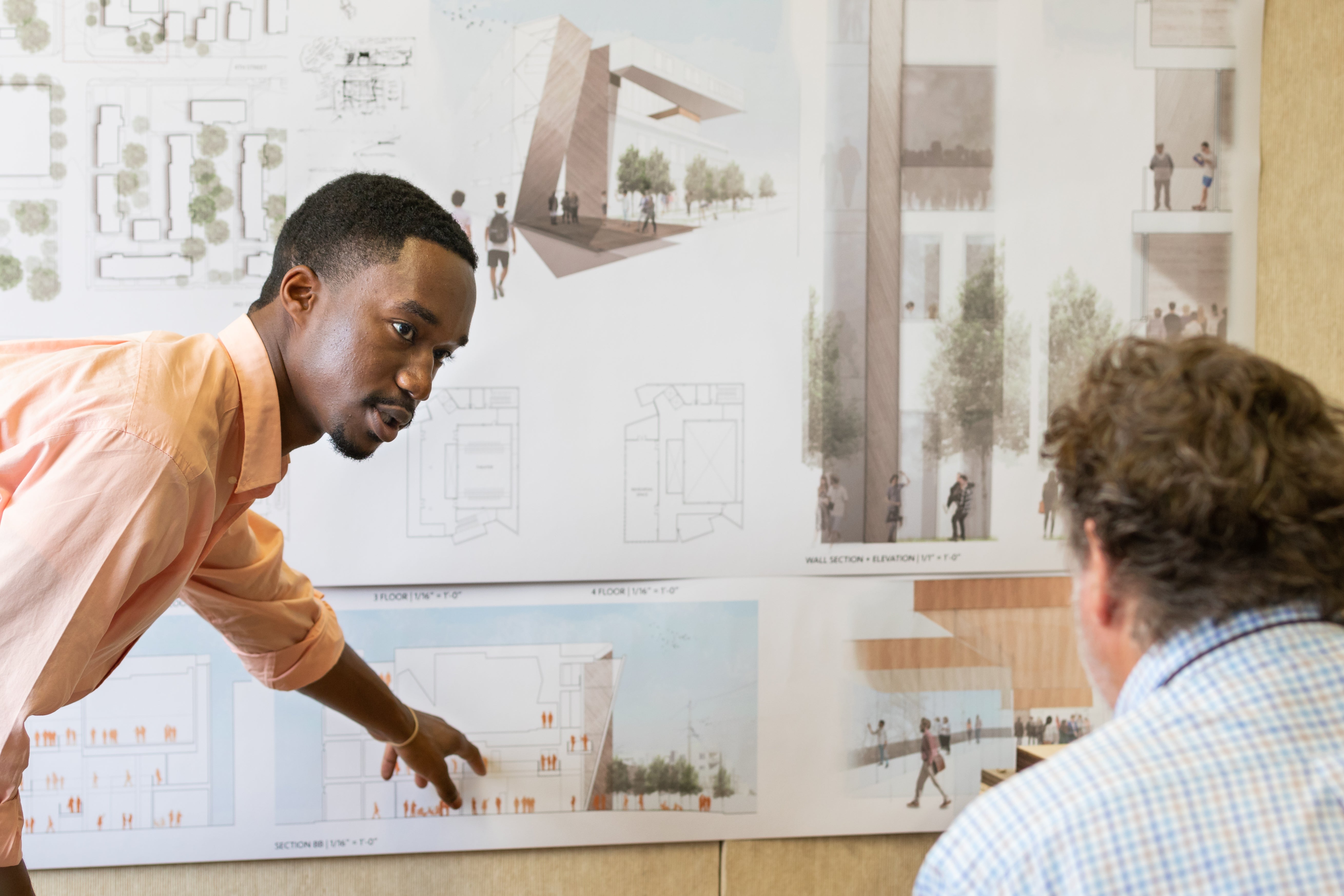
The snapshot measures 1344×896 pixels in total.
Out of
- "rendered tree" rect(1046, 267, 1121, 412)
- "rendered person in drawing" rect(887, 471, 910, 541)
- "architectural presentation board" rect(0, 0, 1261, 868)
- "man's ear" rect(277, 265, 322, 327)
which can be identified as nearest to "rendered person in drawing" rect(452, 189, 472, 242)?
"architectural presentation board" rect(0, 0, 1261, 868)

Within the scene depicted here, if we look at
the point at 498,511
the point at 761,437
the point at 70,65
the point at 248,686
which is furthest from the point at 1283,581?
the point at 70,65

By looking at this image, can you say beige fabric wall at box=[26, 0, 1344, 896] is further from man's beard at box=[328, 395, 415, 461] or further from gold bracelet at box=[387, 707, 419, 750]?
man's beard at box=[328, 395, 415, 461]

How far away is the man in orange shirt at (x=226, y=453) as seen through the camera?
0.65 meters

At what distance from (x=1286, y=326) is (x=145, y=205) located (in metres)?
1.57

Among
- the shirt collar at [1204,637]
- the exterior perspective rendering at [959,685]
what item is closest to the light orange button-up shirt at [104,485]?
the shirt collar at [1204,637]

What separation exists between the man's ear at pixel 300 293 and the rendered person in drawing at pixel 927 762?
3.18ft

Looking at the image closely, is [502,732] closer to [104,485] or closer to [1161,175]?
[104,485]

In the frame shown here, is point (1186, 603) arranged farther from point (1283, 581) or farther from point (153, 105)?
point (153, 105)

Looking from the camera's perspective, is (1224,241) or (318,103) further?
(1224,241)

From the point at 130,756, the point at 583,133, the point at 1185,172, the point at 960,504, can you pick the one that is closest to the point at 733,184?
the point at 583,133

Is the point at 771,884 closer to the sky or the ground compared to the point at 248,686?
closer to the ground

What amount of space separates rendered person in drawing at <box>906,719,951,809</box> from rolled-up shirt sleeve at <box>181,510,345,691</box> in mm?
798

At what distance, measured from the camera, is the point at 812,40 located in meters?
1.20

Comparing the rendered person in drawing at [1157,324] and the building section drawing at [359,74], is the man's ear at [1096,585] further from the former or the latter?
the building section drawing at [359,74]
